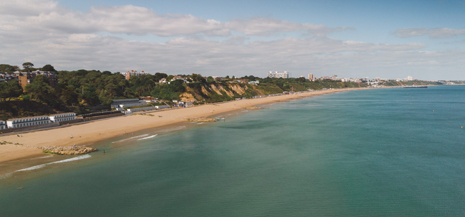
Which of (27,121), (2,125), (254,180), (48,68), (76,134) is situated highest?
(48,68)

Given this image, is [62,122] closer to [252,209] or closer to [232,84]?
[252,209]

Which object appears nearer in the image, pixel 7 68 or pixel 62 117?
pixel 62 117

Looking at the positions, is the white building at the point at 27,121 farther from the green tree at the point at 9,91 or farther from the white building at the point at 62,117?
the green tree at the point at 9,91

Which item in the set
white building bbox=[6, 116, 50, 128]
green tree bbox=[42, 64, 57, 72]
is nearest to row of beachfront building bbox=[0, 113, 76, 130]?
white building bbox=[6, 116, 50, 128]

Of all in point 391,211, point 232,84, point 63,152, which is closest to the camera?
point 391,211

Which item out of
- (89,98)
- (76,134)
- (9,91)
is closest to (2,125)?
(76,134)

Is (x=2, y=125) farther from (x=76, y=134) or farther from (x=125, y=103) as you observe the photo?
(x=125, y=103)

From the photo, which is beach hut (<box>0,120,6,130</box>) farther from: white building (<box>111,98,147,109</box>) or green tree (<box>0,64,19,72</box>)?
green tree (<box>0,64,19,72</box>)

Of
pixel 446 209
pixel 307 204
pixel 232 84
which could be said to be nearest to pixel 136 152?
pixel 307 204
